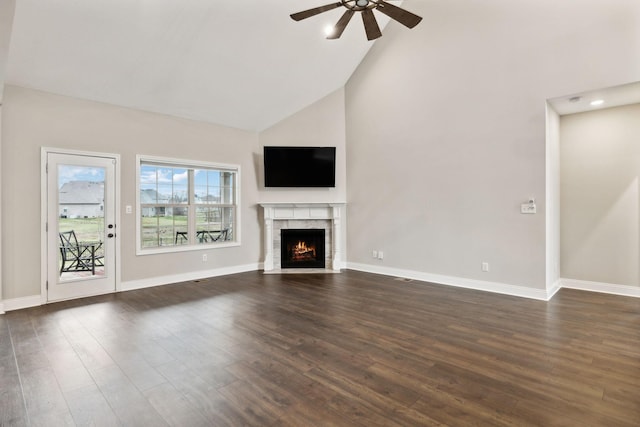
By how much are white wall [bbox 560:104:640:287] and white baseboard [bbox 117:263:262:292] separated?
5523 millimetres

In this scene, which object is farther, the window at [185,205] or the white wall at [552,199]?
the window at [185,205]

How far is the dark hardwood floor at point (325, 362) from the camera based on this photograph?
76.7 inches

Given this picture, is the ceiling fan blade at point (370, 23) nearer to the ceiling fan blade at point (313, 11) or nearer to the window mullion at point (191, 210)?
the ceiling fan blade at point (313, 11)

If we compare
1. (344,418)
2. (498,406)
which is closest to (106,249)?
(344,418)

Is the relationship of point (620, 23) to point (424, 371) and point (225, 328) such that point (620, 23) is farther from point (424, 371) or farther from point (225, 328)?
point (225, 328)

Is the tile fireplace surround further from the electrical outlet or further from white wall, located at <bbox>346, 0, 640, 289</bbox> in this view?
the electrical outlet

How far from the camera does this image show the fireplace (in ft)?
21.6

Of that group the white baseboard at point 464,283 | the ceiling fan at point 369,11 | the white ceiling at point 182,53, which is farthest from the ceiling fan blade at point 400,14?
the white baseboard at point 464,283

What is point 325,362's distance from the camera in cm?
258

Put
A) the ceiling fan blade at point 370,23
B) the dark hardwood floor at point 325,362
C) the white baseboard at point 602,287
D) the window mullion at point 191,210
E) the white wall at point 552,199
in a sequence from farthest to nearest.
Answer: the window mullion at point 191,210, the white baseboard at point 602,287, the white wall at point 552,199, the ceiling fan blade at point 370,23, the dark hardwood floor at point 325,362

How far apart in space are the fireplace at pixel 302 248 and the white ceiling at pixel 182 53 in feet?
8.15

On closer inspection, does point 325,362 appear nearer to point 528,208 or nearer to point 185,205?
point 528,208

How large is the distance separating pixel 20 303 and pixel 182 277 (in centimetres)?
207

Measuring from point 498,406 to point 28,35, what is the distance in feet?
18.0
